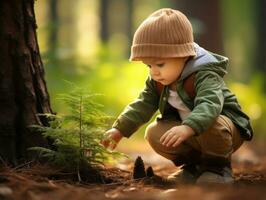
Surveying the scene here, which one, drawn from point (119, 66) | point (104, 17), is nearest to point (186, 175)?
point (119, 66)

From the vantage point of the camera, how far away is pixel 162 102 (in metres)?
3.86

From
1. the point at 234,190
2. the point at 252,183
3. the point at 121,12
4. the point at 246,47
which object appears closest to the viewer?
the point at 234,190

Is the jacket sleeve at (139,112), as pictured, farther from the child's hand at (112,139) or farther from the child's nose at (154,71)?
the child's nose at (154,71)

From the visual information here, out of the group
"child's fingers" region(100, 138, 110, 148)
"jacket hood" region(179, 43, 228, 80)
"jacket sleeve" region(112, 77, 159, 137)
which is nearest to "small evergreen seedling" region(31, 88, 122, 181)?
"child's fingers" region(100, 138, 110, 148)

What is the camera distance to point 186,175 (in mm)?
3906

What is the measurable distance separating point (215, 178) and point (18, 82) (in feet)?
4.64

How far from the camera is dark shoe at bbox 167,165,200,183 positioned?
3.81m

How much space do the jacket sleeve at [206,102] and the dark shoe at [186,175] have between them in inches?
21.6

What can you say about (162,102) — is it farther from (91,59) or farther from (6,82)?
(91,59)

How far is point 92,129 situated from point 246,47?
25.9 m

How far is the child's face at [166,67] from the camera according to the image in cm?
367

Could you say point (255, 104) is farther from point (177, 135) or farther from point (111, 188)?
point (111, 188)

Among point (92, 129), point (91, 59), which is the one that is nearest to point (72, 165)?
point (92, 129)

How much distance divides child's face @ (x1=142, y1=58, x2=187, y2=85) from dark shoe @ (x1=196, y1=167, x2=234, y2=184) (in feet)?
2.16
